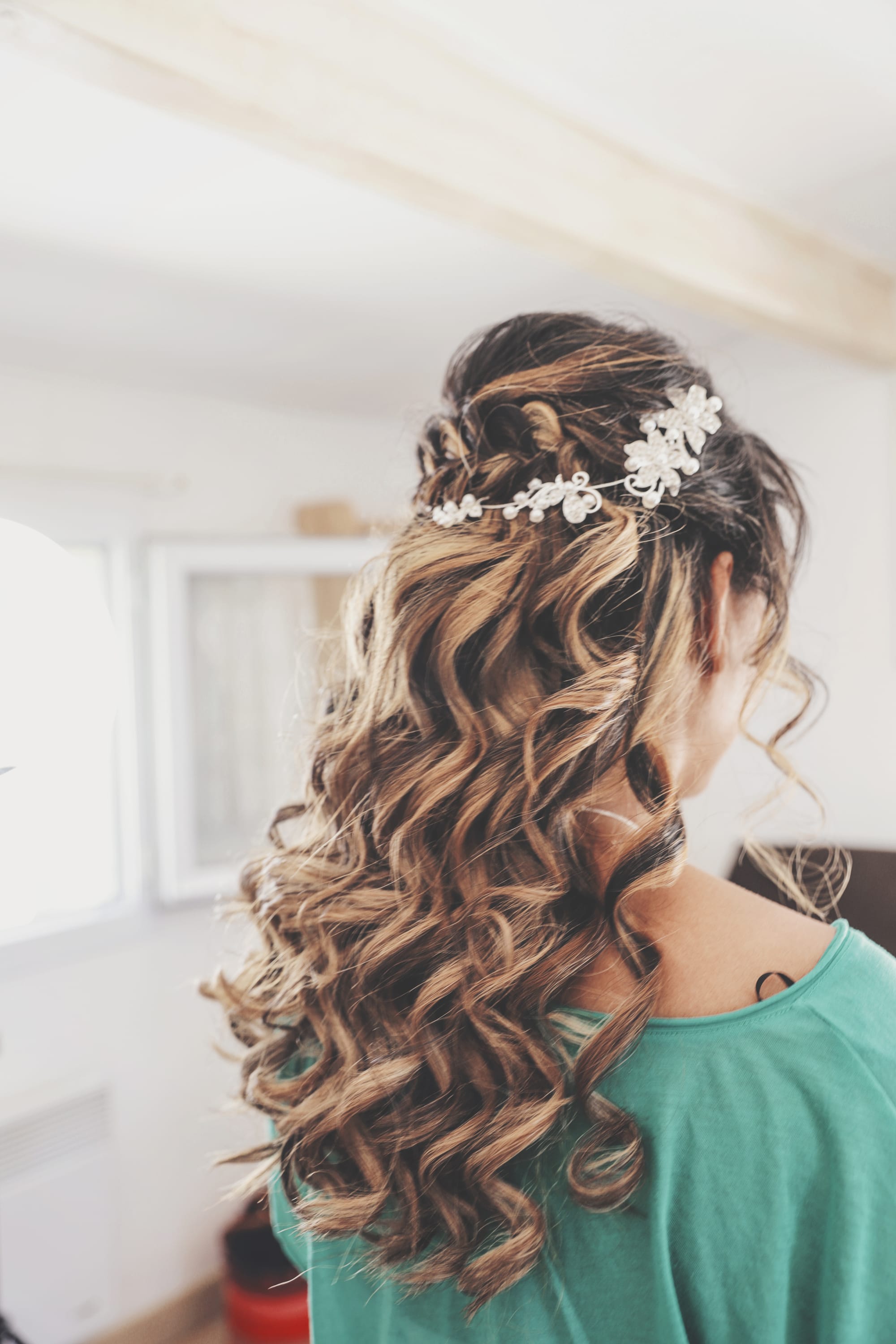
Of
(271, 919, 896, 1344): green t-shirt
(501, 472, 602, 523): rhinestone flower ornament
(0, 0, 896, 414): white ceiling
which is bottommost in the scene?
(271, 919, 896, 1344): green t-shirt

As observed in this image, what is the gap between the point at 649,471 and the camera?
0.65 metres

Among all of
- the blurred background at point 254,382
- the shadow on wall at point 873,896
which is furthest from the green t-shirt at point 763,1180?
the shadow on wall at point 873,896

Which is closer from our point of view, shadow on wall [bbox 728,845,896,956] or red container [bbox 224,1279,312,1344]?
shadow on wall [bbox 728,845,896,956]

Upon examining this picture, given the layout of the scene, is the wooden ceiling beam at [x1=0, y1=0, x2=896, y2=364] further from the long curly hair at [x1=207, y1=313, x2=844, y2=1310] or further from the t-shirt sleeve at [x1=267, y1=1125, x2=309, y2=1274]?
the t-shirt sleeve at [x1=267, y1=1125, x2=309, y2=1274]

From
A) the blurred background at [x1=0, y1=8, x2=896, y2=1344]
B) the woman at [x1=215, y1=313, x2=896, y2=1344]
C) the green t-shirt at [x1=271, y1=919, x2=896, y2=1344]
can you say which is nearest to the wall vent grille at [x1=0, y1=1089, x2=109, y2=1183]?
the blurred background at [x1=0, y1=8, x2=896, y2=1344]

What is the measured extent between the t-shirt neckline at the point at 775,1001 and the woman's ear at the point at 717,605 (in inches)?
8.2

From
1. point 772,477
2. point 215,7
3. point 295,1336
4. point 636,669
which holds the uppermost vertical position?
point 215,7

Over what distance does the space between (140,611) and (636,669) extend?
1.93 metres

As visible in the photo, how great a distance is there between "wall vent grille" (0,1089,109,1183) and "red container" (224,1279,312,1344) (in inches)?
20.6

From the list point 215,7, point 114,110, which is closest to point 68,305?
point 114,110

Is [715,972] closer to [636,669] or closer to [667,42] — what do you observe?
[636,669]

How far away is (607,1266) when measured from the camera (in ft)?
1.93

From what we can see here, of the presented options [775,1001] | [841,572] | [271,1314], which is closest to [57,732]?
[775,1001]

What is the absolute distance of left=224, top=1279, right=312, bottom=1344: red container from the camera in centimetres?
217
